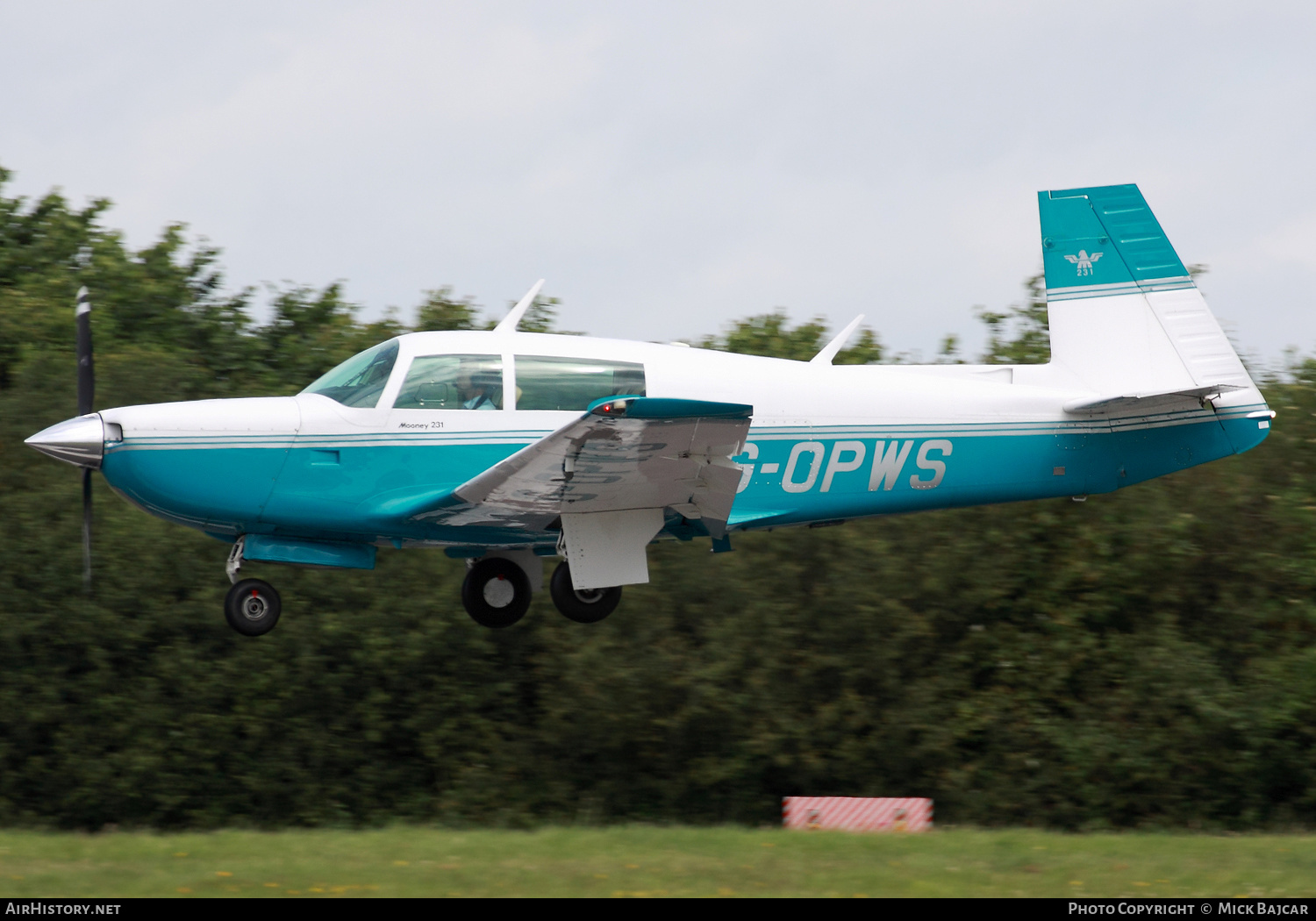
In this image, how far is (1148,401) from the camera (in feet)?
32.1

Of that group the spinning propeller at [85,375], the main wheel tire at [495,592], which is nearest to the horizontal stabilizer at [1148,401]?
the main wheel tire at [495,592]

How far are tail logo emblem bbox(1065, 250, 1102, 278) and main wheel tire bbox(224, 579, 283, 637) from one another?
22.8 ft

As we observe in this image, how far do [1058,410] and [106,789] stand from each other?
12.1m

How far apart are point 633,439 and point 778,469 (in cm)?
197

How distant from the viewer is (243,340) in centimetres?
1973

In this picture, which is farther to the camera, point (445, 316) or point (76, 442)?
point (445, 316)

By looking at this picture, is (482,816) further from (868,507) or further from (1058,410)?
(1058,410)

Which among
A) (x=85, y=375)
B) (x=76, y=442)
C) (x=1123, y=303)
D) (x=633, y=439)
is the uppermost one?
(x=1123, y=303)

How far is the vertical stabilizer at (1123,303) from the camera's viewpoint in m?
10.4

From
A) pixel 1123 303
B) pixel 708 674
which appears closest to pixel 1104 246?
pixel 1123 303

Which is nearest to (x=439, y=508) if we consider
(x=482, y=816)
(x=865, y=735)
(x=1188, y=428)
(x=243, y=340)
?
(x=1188, y=428)

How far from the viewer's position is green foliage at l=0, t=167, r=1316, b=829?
49.9 feet

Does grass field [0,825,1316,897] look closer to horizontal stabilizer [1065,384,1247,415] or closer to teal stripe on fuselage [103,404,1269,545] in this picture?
teal stripe on fuselage [103,404,1269,545]

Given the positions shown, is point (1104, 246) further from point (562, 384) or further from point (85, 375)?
point (85, 375)
